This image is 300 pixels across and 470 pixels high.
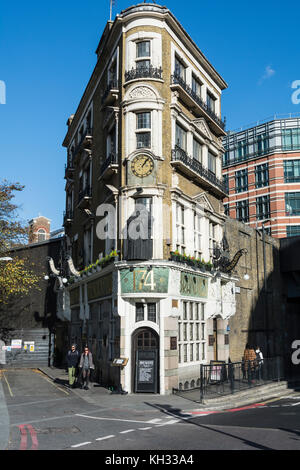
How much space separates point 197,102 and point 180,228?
749 centimetres

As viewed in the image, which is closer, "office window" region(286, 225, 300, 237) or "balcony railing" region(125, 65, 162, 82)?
"balcony railing" region(125, 65, 162, 82)

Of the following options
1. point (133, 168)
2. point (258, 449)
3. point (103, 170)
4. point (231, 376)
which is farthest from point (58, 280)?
point (258, 449)

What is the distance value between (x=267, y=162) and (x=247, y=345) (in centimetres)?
4065

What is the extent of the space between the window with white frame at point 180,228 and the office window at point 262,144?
47688mm

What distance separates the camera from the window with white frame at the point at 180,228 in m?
22.1

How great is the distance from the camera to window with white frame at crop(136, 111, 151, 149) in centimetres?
2183

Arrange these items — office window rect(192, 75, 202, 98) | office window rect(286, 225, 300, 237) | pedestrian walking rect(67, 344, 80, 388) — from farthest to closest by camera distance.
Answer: office window rect(286, 225, 300, 237) < office window rect(192, 75, 202, 98) < pedestrian walking rect(67, 344, 80, 388)

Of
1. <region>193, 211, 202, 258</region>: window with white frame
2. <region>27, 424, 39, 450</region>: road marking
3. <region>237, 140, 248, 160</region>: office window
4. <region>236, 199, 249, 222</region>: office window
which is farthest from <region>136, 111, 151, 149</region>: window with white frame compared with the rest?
<region>237, 140, 248, 160</region>: office window

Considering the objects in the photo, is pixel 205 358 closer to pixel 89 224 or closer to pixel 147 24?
pixel 89 224

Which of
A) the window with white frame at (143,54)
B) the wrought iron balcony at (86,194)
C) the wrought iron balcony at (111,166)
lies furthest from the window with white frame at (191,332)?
the window with white frame at (143,54)

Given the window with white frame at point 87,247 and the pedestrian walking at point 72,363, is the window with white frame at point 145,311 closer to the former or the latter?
the pedestrian walking at point 72,363

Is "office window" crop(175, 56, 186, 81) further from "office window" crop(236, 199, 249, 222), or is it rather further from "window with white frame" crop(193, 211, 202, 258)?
"office window" crop(236, 199, 249, 222)

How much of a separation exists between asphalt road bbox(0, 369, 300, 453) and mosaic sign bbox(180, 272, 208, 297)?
6.20 m

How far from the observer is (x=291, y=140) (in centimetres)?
6581
